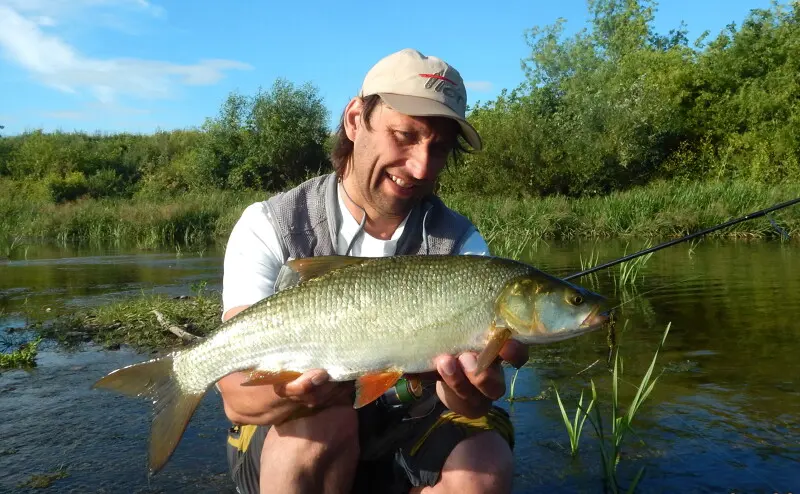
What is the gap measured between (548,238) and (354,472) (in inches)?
702

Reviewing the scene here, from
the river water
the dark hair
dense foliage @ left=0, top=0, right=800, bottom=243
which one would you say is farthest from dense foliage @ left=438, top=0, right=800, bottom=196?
the dark hair

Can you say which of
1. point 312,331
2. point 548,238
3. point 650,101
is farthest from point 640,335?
point 650,101

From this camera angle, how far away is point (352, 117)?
304 cm

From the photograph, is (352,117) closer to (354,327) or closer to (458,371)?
(354,327)

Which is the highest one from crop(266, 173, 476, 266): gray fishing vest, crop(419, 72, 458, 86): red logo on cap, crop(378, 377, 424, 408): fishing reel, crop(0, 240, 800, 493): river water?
crop(419, 72, 458, 86): red logo on cap

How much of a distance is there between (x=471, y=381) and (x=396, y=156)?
0.95 m

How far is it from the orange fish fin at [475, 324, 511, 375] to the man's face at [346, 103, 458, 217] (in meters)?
0.74

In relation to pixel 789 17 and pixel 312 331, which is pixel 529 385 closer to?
pixel 312 331

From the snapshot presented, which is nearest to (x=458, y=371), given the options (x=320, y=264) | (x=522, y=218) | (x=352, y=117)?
(x=320, y=264)

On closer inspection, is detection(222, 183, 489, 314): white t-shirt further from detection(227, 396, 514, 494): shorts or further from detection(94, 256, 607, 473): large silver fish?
detection(227, 396, 514, 494): shorts

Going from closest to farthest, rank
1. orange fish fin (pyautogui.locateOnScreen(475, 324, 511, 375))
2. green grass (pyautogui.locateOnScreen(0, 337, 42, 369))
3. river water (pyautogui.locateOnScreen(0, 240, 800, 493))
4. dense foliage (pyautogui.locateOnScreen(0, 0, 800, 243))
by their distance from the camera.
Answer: orange fish fin (pyautogui.locateOnScreen(475, 324, 511, 375)), river water (pyautogui.locateOnScreen(0, 240, 800, 493)), green grass (pyautogui.locateOnScreen(0, 337, 42, 369)), dense foliage (pyautogui.locateOnScreen(0, 0, 800, 243))

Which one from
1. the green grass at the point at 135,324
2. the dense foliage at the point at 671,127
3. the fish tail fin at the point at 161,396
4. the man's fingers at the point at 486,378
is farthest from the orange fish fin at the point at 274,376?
the dense foliage at the point at 671,127

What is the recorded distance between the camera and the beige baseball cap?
2758 mm

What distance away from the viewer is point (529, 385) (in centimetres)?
534
